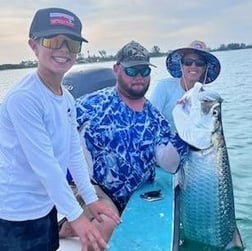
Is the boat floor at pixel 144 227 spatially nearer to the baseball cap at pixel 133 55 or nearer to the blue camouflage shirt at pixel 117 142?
the blue camouflage shirt at pixel 117 142

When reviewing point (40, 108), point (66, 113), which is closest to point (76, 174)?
point (66, 113)

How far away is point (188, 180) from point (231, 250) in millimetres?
585

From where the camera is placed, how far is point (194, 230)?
10.5ft

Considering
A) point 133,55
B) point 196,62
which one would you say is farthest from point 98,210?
point 196,62

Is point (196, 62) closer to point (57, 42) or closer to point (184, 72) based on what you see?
point (184, 72)

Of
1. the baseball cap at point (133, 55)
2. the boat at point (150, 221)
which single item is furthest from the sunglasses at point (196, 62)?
the boat at point (150, 221)

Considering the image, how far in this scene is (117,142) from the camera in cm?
330

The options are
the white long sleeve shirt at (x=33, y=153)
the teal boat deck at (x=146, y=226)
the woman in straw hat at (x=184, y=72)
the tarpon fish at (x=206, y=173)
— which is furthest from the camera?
the woman in straw hat at (x=184, y=72)

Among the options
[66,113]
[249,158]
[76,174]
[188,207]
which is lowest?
[249,158]

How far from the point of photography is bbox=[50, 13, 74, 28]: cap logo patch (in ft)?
7.17

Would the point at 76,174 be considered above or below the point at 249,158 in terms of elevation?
above

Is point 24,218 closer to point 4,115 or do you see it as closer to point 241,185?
point 4,115

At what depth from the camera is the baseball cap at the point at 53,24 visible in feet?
7.09

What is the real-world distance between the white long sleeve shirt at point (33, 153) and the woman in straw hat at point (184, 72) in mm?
2001
